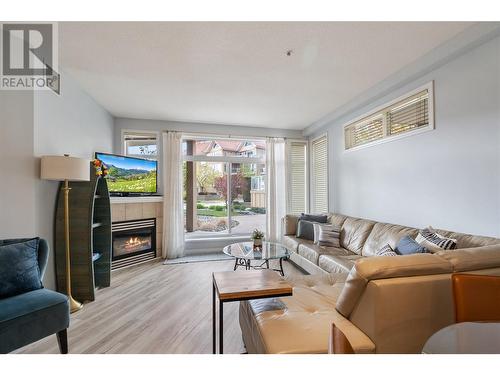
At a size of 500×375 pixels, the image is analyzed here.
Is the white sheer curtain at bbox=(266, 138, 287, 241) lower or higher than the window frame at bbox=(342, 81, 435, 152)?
lower

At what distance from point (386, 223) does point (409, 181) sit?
0.62 m

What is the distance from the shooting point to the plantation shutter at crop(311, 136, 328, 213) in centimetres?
495

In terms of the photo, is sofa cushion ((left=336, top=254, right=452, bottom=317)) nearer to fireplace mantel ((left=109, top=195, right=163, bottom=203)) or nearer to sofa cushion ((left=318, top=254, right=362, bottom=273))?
sofa cushion ((left=318, top=254, right=362, bottom=273))

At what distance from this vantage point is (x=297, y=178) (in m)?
5.49

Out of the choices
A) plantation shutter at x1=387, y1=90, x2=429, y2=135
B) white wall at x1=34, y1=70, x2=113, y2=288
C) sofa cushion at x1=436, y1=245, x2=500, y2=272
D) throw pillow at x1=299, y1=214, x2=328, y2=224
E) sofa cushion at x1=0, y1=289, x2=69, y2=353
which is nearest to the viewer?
sofa cushion at x1=436, y1=245, x2=500, y2=272

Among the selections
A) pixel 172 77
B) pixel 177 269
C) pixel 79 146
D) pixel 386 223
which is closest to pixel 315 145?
pixel 386 223

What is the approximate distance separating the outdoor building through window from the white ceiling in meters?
1.26

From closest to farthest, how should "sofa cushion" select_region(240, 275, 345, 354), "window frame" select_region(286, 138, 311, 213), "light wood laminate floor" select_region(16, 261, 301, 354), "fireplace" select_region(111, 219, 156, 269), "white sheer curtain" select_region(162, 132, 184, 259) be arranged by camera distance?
"sofa cushion" select_region(240, 275, 345, 354) < "light wood laminate floor" select_region(16, 261, 301, 354) < "fireplace" select_region(111, 219, 156, 269) < "white sheer curtain" select_region(162, 132, 184, 259) < "window frame" select_region(286, 138, 311, 213)

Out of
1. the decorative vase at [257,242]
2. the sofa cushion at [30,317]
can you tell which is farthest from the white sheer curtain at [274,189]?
the sofa cushion at [30,317]

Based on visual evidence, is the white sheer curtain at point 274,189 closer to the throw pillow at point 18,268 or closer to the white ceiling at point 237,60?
the white ceiling at point 237,60
